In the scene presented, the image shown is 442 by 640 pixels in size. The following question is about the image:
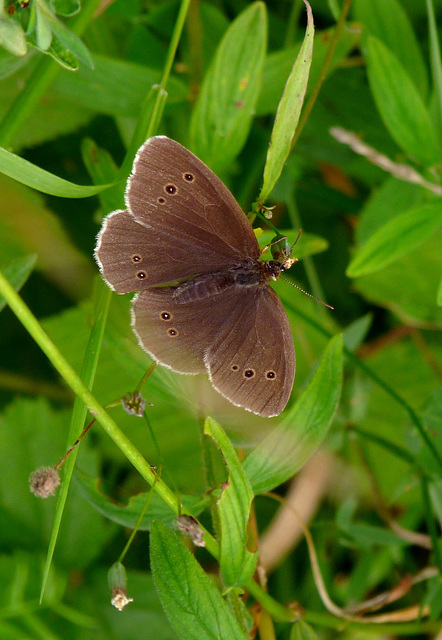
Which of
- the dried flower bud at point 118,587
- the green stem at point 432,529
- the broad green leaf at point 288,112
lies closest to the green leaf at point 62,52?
the broad green leaf at point 288,112

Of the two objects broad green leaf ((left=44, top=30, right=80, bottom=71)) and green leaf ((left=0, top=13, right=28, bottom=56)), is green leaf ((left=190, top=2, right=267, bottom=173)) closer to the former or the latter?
broad green leaf ((left=44, top=30, right=80, bottom=71))

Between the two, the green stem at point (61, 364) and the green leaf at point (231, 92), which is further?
the green leaf at point (231, 92)

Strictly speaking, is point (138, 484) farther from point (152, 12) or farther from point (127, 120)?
point (152, 12)

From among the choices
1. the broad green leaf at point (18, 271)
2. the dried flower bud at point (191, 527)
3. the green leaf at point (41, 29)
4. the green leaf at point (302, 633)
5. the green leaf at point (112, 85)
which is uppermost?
the green leaf at point (112, 85)

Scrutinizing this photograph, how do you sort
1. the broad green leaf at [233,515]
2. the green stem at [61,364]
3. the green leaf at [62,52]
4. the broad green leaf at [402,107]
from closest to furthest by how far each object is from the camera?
the green stem at [61,364]
the broad green leaf at [233,515]
the green leaf at [62,52]
the broad green leaf at [402,107]

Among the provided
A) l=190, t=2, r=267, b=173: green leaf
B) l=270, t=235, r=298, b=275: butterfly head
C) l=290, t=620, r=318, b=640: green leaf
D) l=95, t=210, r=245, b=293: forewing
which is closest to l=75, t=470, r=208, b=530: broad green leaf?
l=290, t=620, r=318, b=640: green leaf

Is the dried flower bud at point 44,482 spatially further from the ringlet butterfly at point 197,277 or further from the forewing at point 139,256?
the forewing at point 139,256
